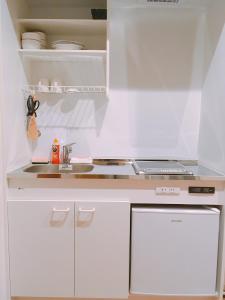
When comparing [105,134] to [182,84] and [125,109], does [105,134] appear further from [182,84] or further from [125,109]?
[182,84]

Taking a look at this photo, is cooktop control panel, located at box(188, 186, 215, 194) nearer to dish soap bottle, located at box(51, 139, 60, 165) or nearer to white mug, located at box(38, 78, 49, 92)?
dish soap bottle, located at box(51, 139, 60, 165)

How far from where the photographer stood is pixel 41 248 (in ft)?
4.52

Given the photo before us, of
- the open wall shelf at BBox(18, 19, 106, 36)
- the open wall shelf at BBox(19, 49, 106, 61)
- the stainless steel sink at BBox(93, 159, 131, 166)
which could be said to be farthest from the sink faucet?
the open wall shelf at BBox(18, 19, 106, 36)

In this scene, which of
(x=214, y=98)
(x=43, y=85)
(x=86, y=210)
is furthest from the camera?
(x=43, y=85)

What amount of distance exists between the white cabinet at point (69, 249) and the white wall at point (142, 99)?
0.59m

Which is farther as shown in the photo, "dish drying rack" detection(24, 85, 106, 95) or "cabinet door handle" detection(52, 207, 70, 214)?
"dish drying rack" detection(24, 85, 106, 95)

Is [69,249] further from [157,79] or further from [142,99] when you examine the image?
[157,79]

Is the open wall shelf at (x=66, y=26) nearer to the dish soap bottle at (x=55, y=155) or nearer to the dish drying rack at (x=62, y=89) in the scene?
the dish drying rack at (x=62, y=89)

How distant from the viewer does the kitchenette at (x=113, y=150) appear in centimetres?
136

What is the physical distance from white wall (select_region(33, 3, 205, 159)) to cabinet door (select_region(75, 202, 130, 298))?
1.94 feet

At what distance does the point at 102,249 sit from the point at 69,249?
0.20 m

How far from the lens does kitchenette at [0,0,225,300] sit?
136 cm

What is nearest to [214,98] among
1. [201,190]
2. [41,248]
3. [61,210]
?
[201,190]

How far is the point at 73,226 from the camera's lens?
1.36 m
